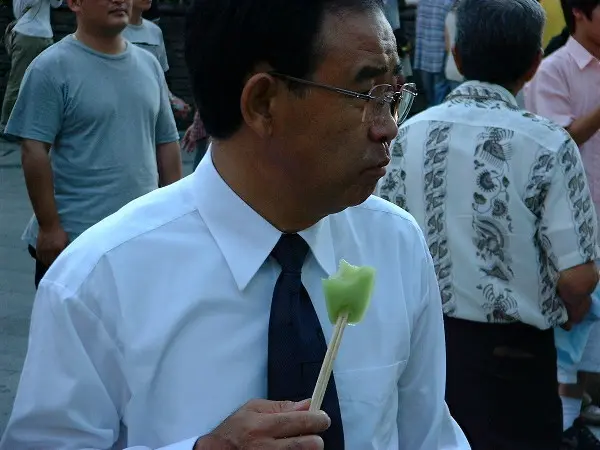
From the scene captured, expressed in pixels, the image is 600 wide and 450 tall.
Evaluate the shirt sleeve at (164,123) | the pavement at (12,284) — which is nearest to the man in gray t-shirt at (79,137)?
the shirt sleeve at (164,123)

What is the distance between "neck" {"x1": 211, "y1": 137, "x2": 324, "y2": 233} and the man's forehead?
0.23 m

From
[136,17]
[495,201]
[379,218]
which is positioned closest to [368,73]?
[379,218]

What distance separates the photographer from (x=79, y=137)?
4.46 meters

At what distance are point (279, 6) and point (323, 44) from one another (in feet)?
0.30

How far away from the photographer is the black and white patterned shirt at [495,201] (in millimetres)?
3357

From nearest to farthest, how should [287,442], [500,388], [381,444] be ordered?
[287,442], [381,444], [500,388]

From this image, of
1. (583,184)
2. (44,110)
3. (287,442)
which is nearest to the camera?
(287,442)

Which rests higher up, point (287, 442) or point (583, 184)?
point (287, 442)

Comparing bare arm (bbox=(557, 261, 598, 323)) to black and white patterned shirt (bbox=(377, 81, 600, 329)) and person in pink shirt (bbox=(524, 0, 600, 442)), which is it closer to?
black and white patterned shirt (bbox=(377, 81, 600, 329))

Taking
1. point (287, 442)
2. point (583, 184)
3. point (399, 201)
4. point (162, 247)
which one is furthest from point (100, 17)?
point (287, 442)

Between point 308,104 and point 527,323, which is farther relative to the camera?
point 527,323

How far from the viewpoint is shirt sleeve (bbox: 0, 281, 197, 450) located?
1.82 m

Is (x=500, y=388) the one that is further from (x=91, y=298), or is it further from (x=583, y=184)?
(x=91, y=298)

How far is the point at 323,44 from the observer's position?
72.9 inches
